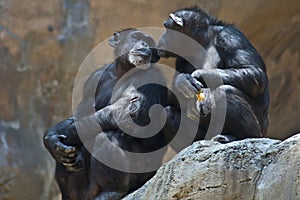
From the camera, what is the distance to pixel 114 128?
406 cm

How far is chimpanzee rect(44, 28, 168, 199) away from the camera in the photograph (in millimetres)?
3998

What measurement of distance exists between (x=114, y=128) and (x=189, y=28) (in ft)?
2.22

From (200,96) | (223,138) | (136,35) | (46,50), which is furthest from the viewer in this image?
(46,50)

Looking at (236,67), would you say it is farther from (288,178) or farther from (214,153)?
(288,178)

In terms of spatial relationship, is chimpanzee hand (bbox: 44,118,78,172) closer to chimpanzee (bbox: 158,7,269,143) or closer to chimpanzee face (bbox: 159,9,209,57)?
chimpanzee (bbox: 158,7,269,143)

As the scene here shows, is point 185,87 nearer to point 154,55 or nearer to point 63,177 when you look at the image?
point 154,55

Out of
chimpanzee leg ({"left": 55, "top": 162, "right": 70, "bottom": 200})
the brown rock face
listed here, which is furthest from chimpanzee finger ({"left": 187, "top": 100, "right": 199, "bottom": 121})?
the brown rock face

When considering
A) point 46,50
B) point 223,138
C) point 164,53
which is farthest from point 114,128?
point 46,50

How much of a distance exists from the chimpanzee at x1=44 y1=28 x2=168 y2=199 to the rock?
3.18 ft

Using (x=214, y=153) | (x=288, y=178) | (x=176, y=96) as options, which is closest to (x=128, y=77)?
(x=176, y=96)

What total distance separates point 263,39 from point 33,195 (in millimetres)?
2189

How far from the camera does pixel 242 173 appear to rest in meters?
2.86

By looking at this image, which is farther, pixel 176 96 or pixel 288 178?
pixel 176 96

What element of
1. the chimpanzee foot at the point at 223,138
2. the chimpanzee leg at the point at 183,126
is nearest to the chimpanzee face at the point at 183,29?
the chimpanzee leg at the point at 183,126
